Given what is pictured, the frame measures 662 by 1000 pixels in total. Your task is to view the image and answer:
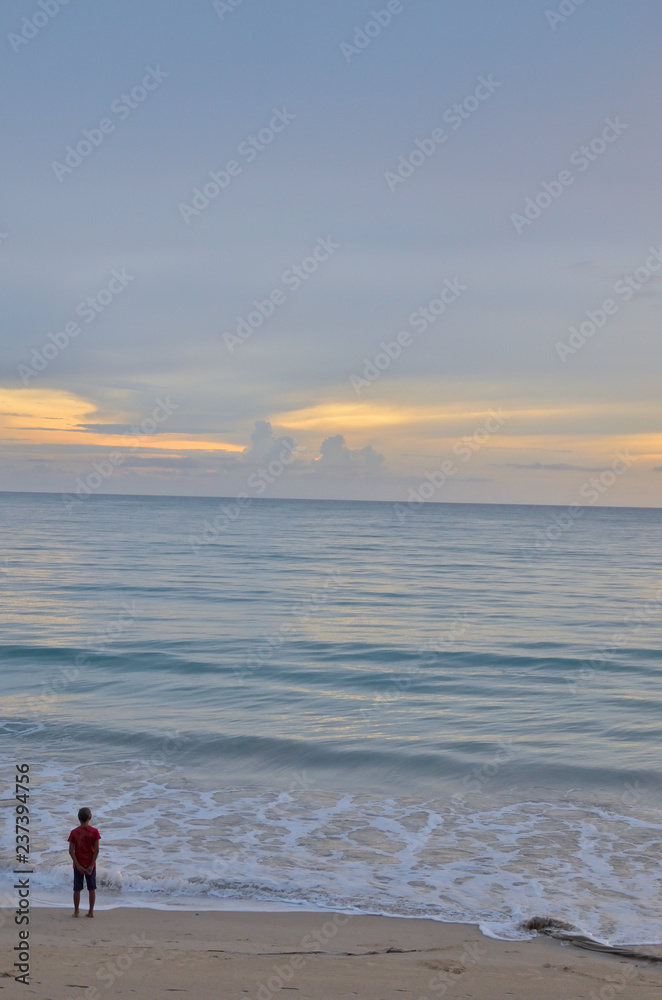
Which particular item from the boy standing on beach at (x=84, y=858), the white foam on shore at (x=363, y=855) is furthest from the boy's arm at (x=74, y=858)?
the white foam on shore at (x=363, y=855)

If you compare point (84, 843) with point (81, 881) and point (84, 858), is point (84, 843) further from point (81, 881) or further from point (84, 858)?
point (81, 881)

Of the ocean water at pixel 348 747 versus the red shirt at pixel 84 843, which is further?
the ocean water at pixel 348 747

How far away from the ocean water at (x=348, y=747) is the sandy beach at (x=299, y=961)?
1.84 feet

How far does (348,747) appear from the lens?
17797 mm

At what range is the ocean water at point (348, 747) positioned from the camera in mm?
10883

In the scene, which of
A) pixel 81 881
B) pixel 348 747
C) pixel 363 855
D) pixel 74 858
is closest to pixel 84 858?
pixel 74 858

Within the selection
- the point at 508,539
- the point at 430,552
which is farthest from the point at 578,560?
the point at 508,539

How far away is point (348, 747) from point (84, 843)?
8.96 metres

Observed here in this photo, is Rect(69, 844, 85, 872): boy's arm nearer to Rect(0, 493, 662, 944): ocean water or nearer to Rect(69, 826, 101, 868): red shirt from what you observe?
Rect(69, 826, 101, 868): red shirt

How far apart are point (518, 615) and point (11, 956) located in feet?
102

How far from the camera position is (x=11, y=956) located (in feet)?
26.4

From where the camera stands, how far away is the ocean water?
1088 centimetres

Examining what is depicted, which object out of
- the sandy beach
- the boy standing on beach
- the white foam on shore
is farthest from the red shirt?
the white foam on shore

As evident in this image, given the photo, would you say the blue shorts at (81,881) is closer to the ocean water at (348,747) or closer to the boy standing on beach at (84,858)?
the boy standing on beach at (84,858)
